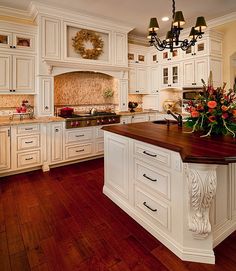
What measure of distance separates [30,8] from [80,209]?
3.73 metres

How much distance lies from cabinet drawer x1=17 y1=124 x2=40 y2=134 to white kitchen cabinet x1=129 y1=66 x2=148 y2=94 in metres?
2.82

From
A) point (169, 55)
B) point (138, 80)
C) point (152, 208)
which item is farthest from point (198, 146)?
point (138, 80)

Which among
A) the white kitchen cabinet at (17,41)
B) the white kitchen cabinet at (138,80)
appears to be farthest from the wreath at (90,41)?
the white kitchen cabinet at (138,80)

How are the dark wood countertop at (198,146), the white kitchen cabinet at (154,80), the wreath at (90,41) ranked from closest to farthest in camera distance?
the dark wood countertop at (198,146) → the wreath at (90,41) → the white kitchen cabinet at (154,80)

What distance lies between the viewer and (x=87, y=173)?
3895 mm

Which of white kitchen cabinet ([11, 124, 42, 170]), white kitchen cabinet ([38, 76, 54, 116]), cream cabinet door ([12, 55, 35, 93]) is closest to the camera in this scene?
white kitchen cabinet ([11, 124, 42, 170])

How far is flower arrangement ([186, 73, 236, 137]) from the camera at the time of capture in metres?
1.99

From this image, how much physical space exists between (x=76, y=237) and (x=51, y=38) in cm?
366

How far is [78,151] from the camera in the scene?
14.5 feet

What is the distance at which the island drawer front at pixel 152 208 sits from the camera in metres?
1.96

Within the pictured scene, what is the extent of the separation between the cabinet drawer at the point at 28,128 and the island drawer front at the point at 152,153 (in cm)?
232

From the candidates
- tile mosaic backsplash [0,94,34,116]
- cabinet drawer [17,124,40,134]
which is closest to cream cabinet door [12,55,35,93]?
tile mosaic backsplash [0,94,34,116]

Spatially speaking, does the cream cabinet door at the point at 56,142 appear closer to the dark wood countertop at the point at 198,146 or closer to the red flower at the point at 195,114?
the dark wood countertop at the point at 198,146

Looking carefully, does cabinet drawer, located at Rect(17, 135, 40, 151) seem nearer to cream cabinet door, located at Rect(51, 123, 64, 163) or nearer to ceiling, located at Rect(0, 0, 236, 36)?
cream cabinet door, located at Rect(51, 123, 64, 163)
